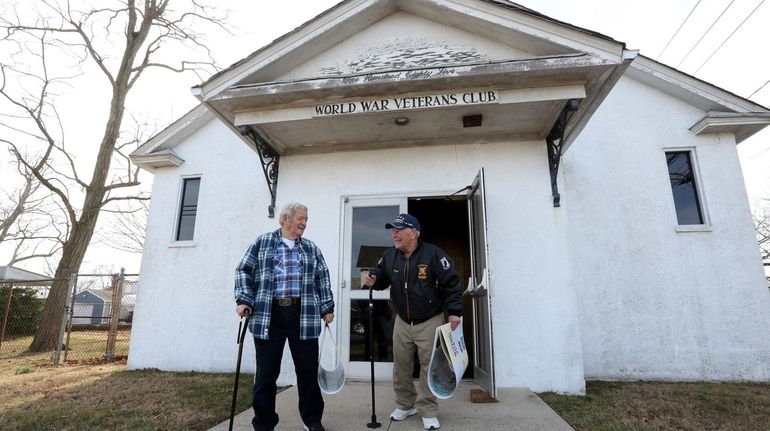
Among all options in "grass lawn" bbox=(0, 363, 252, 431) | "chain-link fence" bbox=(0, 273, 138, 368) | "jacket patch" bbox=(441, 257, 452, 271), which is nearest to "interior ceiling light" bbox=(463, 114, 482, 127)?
"jacket patch" bbox=(441, 257, 452, 271)

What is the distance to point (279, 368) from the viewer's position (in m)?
3.20

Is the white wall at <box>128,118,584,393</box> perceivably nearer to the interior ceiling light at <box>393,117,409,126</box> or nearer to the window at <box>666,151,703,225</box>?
the interior ceiling light at <box>393,117,409,126</box>

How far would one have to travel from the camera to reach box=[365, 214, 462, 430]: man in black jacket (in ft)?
11.7

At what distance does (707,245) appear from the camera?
611 centimetres

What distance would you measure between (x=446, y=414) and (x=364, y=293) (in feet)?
6.26

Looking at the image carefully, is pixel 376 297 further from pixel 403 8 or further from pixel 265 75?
pixel 403 8

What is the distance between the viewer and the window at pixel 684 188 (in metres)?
6.38

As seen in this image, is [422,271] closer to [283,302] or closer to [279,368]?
[283,302]

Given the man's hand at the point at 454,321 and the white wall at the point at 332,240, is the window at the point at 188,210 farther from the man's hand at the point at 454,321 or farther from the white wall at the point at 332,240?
the man's hand at the point at 454,321

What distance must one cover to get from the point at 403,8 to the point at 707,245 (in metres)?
5.66

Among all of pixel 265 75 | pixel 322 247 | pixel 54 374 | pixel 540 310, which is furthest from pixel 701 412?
pixel 54 374

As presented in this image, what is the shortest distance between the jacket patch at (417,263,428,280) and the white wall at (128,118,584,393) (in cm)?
187

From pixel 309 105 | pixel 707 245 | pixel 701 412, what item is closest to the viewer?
pixel 701 412

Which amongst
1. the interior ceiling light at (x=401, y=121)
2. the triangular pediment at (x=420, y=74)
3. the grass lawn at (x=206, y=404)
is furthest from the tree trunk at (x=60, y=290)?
the interior ceiling light at (x=401, y=121)
